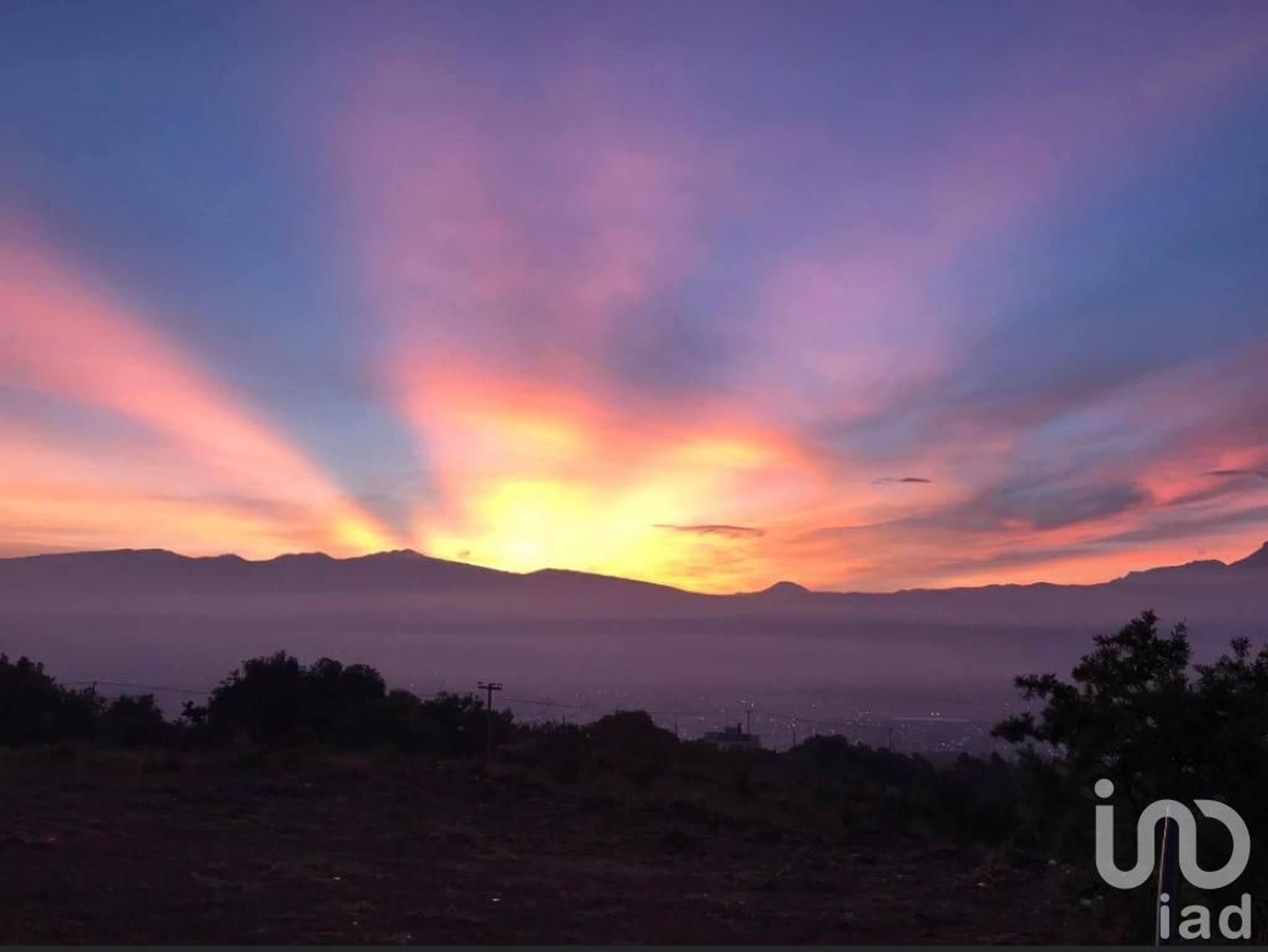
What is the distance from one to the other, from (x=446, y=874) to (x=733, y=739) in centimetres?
2382

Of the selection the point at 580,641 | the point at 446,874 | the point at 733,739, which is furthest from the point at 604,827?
the point at 580,641

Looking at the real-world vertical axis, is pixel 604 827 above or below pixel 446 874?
below

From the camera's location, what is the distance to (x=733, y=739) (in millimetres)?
37594

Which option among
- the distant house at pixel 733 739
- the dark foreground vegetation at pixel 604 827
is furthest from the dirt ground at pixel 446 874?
the distant house at pixel 733 739

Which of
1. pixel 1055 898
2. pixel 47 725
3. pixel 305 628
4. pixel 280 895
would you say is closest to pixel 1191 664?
pixel 1055 898

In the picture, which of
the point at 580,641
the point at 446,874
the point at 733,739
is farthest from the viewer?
the point at 580,641

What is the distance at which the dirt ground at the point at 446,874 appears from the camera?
11695 millimetres

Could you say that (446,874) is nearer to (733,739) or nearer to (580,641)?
(733,739)

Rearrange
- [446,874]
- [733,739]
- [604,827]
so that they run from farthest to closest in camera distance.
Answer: [733,739] < [604,827] < [446,874]

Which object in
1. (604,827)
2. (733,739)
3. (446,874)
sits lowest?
(604,827)

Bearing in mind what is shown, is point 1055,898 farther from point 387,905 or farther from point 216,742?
point 216,742

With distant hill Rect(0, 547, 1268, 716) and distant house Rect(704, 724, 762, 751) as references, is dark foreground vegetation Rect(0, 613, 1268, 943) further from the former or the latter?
distant hill Rect(0, 547, 1268, 716)

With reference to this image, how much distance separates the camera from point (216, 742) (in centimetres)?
3062

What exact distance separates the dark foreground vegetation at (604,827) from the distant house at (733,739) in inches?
79.3
